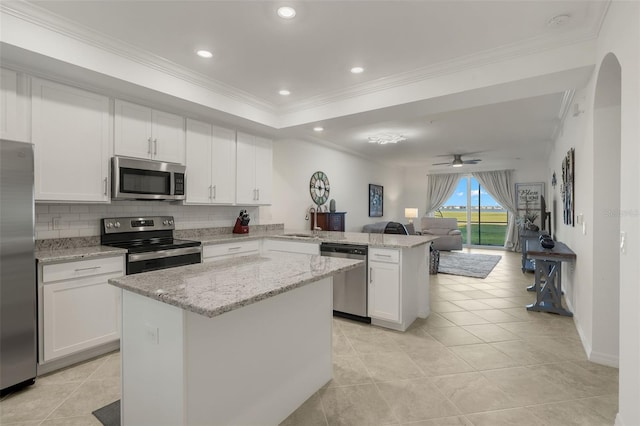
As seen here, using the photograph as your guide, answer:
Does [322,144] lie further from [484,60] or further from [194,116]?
[484,60]

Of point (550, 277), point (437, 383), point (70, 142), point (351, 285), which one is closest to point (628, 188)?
point (437, 383)

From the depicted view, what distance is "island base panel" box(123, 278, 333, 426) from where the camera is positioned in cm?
143

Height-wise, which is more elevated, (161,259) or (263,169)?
(263,169)

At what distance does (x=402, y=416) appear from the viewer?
6.46 ft

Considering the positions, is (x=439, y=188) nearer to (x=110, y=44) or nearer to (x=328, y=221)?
(x=328, y=221)

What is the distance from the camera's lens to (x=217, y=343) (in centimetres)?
153

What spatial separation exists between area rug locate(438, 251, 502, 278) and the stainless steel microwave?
5.04m

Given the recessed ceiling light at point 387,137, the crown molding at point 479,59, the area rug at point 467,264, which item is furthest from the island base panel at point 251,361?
the area rug at point 467,264

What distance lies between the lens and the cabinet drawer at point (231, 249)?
3632 mm

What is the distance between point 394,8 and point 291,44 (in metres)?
0.92

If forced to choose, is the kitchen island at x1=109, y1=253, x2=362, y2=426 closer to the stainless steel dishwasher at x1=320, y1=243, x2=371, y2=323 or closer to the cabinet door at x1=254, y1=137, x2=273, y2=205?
the stainless steel dishwasher at x1=320, y1=243, x2=371, y2=323

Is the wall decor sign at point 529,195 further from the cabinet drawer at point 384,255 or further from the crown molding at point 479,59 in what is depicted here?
the cabinet drawer at point 384,255

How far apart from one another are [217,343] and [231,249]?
245 centimetres

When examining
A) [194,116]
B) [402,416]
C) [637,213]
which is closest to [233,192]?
[194,116]
